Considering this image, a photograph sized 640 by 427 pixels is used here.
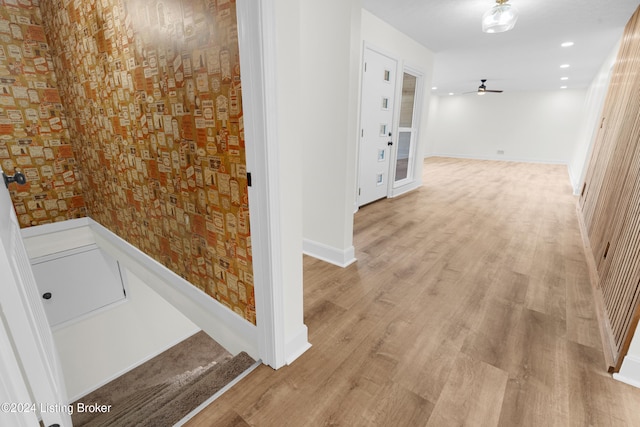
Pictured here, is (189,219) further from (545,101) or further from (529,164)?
(545,101)

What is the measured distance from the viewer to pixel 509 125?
9.83 metres

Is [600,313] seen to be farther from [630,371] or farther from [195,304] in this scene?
[195,304]

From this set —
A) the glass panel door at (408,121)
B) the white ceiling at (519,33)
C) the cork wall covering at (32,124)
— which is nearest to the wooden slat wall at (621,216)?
the white ceiling at (519,33)

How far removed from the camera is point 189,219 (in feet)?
5.82

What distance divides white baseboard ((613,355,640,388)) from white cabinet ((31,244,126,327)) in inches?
173

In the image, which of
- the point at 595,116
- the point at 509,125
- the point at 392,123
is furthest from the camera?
the point at 509,125

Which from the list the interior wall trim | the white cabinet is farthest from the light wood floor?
the white cabinet

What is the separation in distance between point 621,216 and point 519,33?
3183mm

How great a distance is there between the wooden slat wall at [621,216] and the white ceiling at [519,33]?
0.47 meters

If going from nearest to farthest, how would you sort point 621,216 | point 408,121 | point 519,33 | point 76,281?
point 621,216 < point 76,281 < point 519,33 < point 408,121

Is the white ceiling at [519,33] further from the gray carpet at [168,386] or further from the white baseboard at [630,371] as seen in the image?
the gray carpet at [168,386]

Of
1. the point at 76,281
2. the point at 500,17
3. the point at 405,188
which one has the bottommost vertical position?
the point at 76,281

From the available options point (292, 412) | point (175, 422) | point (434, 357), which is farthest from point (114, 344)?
point (434, 357)

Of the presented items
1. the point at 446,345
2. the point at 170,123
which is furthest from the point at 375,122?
the point at 446,345
